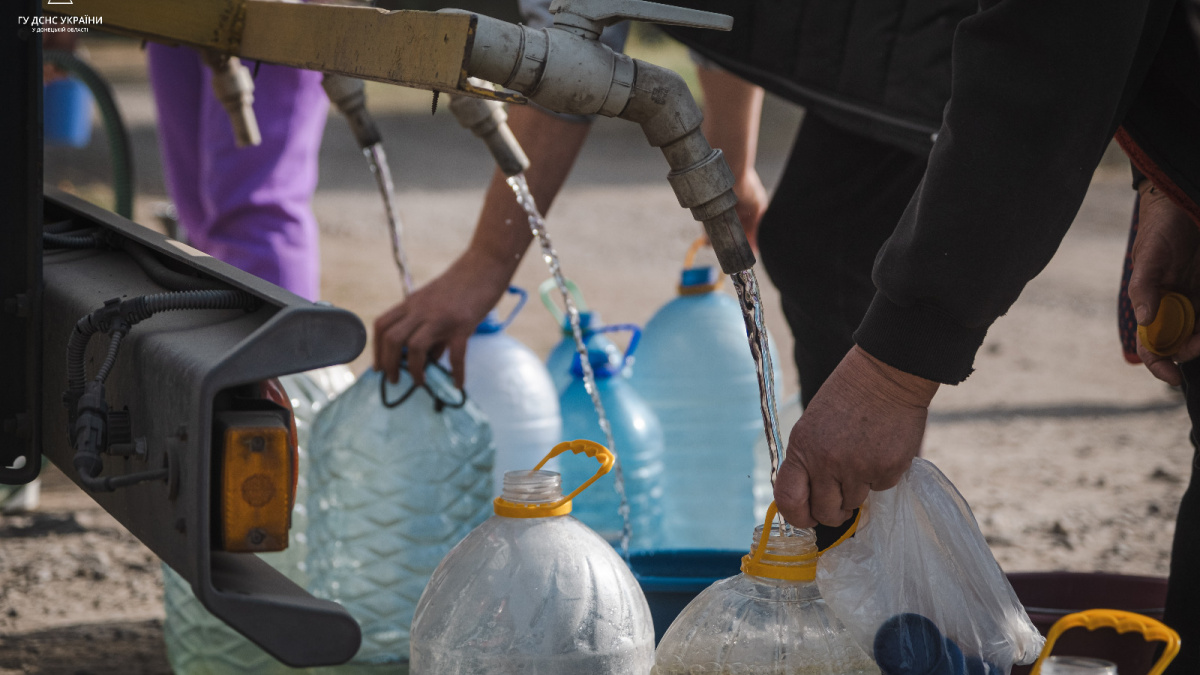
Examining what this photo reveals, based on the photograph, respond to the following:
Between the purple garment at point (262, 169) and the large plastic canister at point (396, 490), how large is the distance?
0.71 metres

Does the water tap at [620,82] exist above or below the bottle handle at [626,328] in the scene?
above

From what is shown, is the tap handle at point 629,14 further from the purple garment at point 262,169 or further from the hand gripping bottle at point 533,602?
the purple garment at point 262,169

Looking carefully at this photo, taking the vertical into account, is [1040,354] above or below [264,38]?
below

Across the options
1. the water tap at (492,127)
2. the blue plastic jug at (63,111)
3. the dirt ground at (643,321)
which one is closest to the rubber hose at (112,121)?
the blue plastic jug at (63,111)

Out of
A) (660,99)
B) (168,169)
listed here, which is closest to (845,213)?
(660,99)

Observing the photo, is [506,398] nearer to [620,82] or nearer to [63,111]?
[620,82]

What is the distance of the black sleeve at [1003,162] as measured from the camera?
1103mm

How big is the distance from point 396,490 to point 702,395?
3.31ft

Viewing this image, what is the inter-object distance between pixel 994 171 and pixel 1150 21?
25 centimetres

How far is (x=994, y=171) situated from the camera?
44.8 inches

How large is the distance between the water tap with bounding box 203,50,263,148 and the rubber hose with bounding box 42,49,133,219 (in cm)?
204

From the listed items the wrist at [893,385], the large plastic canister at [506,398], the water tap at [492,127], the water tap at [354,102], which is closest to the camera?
the wrist at [893,385]

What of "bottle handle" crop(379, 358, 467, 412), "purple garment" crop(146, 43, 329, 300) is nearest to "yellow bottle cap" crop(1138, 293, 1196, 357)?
"bottle handle" crop(379, 358, 467, 412)

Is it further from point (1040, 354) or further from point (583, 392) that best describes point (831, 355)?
point (1040, 354)
